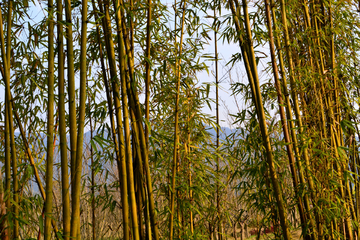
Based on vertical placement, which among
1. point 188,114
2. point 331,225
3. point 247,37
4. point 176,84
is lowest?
point 331,225

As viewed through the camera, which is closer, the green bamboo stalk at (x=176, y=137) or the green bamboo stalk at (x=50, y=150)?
the green bamboo stalk at (x=50, y=150)

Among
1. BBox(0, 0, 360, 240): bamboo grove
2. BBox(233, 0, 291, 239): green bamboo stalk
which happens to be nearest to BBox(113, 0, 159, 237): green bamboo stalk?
BBox(0, 0, 360, 240): bamboo grove

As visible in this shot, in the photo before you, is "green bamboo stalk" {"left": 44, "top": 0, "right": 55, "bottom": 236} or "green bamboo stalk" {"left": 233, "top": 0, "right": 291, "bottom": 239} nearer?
"green bamboo stalk" {"left": 44, "top": 0, "right": 55, "bottom": 236}

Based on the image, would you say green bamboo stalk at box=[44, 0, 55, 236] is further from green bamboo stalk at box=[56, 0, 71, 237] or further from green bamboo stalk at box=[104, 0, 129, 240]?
green bamboo stalk at box=[104, 0, 129, 240]

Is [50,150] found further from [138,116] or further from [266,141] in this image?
[266,141]

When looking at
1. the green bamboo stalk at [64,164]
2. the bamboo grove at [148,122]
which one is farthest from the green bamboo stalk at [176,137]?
the green bamboo stalk at [64,164]

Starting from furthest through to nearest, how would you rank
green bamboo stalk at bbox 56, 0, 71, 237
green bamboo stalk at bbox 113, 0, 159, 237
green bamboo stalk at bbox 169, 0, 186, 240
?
1. green bamboo stalk at bbox 169, 0, 186, 240
2. green bamboo stalk at bbox 113, 0, 159, 237
3. green bamboo stalk at bbox 56, 0, 71, 237

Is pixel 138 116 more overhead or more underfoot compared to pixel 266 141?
more overhead

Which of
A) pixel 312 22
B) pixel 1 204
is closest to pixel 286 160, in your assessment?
pixel 312 22

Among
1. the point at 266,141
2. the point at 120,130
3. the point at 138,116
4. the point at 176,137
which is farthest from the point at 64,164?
the point at 266,141

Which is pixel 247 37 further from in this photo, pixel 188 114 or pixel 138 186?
pixel 138 186

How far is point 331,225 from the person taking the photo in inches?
95.0

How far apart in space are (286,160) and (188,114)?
34.1 inches

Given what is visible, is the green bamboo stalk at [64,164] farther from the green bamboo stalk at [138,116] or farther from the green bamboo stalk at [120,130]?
the green bamboo stalk at [138,116]
